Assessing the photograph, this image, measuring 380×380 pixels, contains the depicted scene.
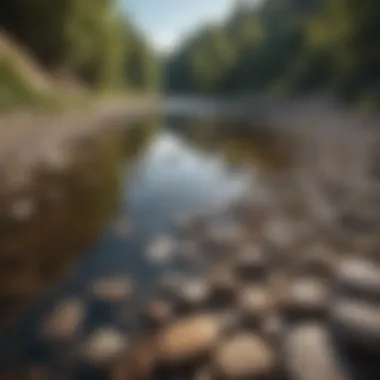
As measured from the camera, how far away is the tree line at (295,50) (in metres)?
23.3

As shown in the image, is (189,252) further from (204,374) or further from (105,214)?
(204,374)

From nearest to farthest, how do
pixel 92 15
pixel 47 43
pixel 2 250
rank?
1. pixel 2 250
2. pixel 47 43
3. pixel 92 15

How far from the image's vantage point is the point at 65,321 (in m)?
2.76

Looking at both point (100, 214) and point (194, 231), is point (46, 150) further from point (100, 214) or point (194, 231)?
point (194, 231)

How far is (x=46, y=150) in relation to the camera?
9859 millimetres

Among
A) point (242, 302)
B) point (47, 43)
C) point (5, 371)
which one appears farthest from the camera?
point (47, 43)

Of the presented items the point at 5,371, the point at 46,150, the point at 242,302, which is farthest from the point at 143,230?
the point at 46,150

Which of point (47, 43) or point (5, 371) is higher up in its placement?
point (47, 43)

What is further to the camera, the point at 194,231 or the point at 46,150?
the point at 46,150

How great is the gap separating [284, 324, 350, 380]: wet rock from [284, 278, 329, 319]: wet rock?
144mm

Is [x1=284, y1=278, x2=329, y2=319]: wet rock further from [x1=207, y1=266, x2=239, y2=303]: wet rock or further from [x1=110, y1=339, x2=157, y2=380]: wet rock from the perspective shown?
[x1=110, y1=339, x2=157, y2=380]: wet rock

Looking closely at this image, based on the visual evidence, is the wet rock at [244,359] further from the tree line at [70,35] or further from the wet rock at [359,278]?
the tree line at [70,35]

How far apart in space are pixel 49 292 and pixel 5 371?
2.96ft

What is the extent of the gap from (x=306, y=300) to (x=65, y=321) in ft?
5.24
